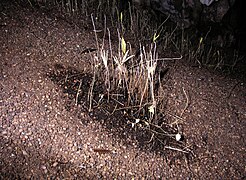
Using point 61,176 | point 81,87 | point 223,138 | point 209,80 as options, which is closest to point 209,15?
point 209,80

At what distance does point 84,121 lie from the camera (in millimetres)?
1365

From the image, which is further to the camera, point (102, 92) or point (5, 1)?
point (5, 1)

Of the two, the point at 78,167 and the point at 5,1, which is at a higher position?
the point at 5,1

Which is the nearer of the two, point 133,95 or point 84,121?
point 84,121

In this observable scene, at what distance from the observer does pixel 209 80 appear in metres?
1.68

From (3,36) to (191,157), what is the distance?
113cm

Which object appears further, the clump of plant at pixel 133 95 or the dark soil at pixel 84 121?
the clump of plant at pixel 133 95

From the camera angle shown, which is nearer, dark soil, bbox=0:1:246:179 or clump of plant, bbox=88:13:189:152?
dark soil, bbox=0:1:246:179

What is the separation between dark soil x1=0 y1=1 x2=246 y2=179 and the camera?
1.22m

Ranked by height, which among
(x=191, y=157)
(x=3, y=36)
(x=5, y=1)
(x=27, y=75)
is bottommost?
(x=191, y=157)

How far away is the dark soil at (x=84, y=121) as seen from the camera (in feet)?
4.00

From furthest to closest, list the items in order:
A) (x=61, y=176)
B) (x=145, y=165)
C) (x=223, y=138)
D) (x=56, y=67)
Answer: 1. (x=56, y=67)
2. (x=223, y=138)
3. (x=145, y=165)
4. (x=61, y=176)

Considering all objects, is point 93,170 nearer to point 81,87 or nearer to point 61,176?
point 61,176

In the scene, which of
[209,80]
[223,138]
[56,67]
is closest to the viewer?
[223,138]
